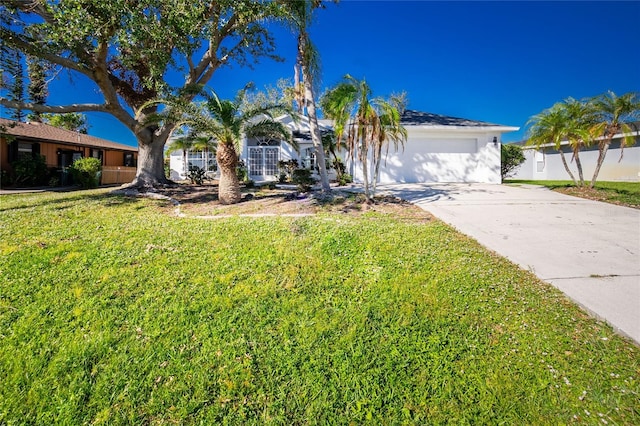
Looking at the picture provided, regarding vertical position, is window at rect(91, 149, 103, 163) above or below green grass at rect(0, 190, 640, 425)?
above

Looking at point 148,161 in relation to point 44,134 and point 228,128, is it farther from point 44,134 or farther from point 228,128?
point 44,134

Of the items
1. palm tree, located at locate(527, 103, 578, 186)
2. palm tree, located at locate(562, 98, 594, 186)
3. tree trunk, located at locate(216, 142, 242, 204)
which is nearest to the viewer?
tree trunk, located at locate(216, 142, 242, 204)

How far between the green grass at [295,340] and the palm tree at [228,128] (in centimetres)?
444

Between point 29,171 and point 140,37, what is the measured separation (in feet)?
39.1

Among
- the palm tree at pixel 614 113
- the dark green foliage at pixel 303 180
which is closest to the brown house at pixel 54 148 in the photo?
the dark green foliage at pixel 303 180

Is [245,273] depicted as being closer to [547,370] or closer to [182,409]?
[182,409]

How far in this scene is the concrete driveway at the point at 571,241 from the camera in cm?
358

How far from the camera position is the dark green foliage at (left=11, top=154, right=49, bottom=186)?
1473 centimetres

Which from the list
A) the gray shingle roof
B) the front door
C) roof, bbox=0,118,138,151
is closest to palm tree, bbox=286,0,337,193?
the gray shingle roof

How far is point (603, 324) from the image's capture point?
313 centimetres

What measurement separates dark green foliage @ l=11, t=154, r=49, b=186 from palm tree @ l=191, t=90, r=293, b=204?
12157mm

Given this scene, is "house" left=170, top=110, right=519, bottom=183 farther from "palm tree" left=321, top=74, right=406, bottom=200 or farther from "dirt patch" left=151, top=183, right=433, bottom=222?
"palm tree" left=321, top=74, right=406, bottom=200

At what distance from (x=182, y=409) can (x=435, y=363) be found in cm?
221

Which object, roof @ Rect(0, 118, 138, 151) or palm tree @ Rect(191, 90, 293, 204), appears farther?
roof @ Rect(0, 118, 138, 151)
